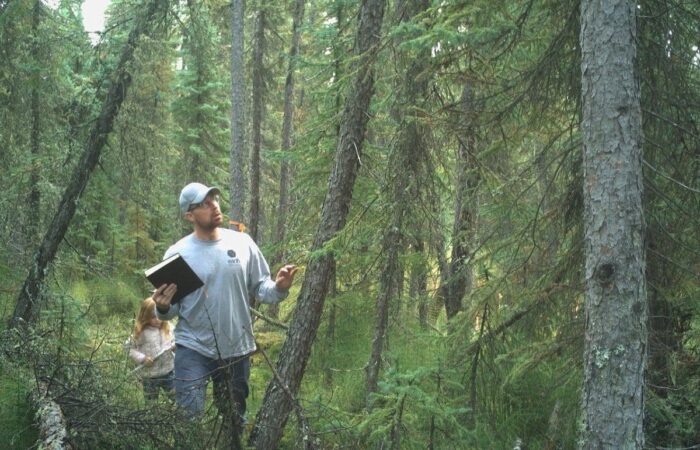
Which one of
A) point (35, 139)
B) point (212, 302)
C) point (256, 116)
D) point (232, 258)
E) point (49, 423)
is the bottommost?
point (49, 423)

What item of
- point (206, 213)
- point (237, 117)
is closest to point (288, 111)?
point (237, 117)

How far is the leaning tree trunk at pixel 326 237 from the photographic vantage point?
17.9 ft

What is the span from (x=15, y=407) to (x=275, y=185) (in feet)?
66.1

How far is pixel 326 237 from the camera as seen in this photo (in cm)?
584

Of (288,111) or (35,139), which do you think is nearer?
(35,139)

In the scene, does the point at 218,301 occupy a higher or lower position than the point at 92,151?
lower

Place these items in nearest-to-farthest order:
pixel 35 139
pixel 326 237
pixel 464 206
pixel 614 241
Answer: pixel 614 241
pixel 326 237
pixel 464 206
pixel 35 139

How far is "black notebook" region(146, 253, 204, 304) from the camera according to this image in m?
4.72

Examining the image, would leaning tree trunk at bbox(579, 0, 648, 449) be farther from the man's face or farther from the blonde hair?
the blonde hair

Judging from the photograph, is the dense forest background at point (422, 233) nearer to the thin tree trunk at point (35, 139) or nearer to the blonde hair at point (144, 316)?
the thin tree trunk at point (35, 139)

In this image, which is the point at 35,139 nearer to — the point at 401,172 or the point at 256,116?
the point at 256,116

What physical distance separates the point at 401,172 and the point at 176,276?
2.43m

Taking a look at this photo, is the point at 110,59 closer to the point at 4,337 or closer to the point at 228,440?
the point at 4,337

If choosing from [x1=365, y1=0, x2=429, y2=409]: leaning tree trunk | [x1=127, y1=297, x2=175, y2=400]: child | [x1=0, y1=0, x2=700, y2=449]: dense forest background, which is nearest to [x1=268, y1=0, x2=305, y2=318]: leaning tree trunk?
[x1=0, y1=0, x2=700, y2=449]: dense forest background
